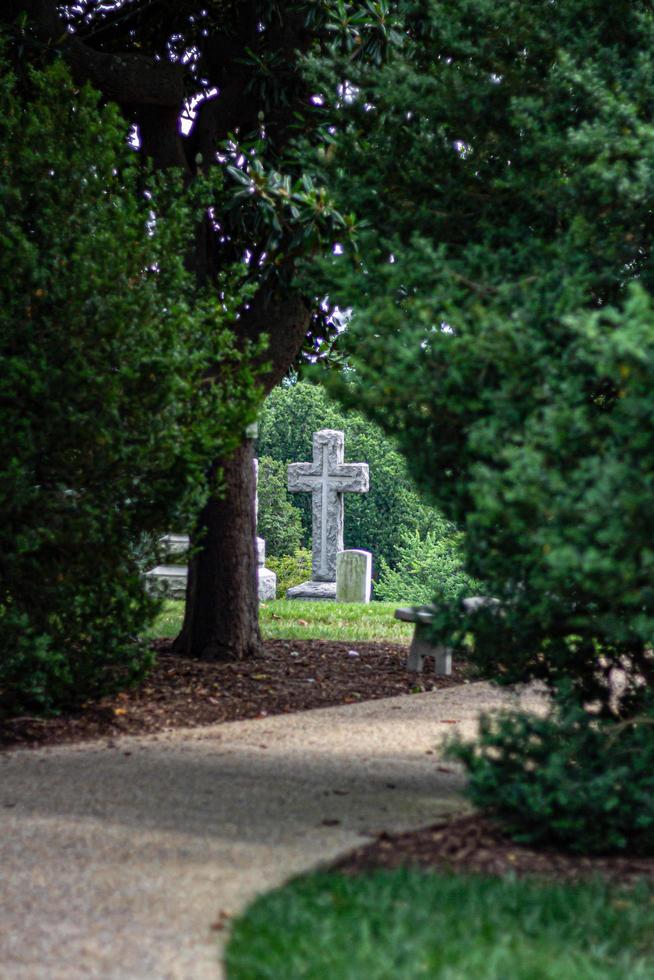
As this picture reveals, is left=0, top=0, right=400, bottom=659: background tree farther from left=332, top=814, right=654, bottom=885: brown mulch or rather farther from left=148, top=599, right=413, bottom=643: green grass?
left=332, top=814, right=654, bottom=885: brown mulch

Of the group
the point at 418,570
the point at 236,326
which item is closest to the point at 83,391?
the point at 236,326

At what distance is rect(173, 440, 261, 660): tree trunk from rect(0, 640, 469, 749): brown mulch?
0.24m

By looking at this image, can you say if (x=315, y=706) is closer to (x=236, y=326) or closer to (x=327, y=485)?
(x=236, y=326)

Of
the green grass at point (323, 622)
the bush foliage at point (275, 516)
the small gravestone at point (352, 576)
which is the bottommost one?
the green grass at point (323, 622)

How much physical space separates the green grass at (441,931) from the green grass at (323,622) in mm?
6221

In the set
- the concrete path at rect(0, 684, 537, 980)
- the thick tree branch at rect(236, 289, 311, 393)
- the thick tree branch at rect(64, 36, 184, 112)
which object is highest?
the thick tree branch at rect(64, 36, 184, 112)

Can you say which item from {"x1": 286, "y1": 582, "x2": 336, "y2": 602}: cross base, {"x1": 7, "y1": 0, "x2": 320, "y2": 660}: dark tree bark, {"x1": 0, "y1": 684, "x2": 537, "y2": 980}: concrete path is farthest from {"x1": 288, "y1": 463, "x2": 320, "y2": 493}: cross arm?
{"x1": 0, "y1": 684, "x2": 537, "y2": 980}: concrete path

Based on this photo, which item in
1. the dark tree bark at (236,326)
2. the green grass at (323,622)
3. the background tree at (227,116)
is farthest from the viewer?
the green grass at (323,622)

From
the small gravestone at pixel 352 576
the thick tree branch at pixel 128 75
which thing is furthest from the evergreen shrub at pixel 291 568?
the thick tree branch at pixel 128 75

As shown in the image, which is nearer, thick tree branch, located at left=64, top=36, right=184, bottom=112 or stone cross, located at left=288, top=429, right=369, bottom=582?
thick tree branch, located at left=64, top=36, right=184, bottom=112

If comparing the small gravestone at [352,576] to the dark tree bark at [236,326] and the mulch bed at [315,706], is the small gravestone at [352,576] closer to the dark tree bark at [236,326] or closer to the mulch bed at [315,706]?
the mulch bed at [315,706]

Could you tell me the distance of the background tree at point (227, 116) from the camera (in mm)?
8352

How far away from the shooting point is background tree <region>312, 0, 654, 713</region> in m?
3.93

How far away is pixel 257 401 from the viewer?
22.9 ft
